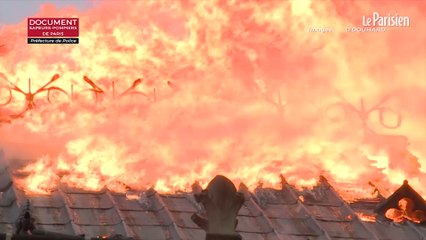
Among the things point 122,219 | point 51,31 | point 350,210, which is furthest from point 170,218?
point 51,31

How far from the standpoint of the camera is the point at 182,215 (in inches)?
1620

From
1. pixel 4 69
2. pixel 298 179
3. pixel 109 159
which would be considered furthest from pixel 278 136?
pixel 4 69

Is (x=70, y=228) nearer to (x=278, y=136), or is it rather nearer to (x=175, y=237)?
(x=175, y=237)

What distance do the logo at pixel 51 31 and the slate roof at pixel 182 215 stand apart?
9.63 metres

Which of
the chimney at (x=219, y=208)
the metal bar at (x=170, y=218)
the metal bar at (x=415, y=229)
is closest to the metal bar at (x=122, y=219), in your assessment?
the metal bar at (x=170, y=218)

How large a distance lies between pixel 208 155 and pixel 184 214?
5.40 m

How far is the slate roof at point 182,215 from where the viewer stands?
39.2 metres

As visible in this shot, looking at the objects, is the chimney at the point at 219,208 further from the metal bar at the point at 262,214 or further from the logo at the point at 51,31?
the logo at the point at 51,31

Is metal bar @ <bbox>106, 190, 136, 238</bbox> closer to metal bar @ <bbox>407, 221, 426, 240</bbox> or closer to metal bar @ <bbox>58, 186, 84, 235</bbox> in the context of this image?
metal bar @ <bbox>58, 186, 84, 235</bbox>

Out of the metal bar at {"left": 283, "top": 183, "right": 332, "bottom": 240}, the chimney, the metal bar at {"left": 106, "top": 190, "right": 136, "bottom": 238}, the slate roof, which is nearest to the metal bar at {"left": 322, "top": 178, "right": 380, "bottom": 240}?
the slate roof

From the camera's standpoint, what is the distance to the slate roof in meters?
39.2

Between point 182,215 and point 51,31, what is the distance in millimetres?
13524

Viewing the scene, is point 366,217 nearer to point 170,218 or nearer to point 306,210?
point 306,210

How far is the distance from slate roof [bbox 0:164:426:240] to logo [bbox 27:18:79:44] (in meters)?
9.63
